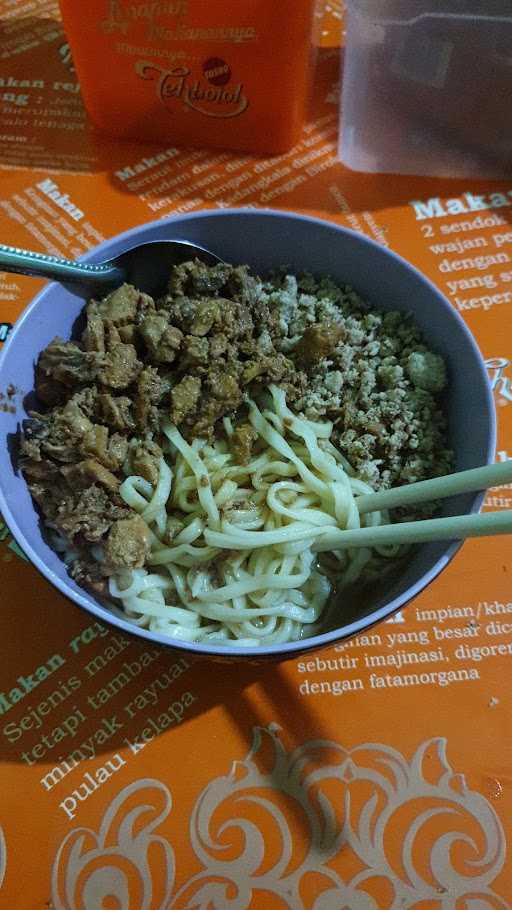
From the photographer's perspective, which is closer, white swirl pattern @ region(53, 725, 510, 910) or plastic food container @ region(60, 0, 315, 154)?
white swirl pattern @ region(53, 725, 510, 910)

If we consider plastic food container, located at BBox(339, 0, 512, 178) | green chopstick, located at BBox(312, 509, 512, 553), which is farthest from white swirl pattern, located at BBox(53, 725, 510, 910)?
plastic food container, located at BBox(339, 0, 512, 178)

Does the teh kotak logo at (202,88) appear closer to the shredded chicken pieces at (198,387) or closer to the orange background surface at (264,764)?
the shredded chicken pieces at (198,387)

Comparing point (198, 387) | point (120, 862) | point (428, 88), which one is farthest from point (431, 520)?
point (428, 88)

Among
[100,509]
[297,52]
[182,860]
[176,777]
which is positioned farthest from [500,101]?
[182,860]

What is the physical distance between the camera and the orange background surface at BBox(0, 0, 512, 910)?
108 cm

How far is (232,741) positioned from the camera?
3.85 feet

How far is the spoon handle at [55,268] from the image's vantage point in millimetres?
1171

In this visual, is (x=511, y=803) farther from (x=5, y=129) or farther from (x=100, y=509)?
(x=5, y=129)

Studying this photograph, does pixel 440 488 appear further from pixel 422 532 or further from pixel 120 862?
pixel 120 862

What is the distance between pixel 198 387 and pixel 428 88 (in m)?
1.06

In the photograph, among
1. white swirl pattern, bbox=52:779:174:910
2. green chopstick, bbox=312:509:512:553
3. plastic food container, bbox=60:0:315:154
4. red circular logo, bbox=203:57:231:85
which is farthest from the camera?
red circular logo, bbox=203:57:231:85

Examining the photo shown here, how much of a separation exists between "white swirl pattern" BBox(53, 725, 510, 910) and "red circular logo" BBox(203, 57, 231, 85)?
1520 mm

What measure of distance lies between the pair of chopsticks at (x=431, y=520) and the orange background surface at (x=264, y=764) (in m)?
0.25

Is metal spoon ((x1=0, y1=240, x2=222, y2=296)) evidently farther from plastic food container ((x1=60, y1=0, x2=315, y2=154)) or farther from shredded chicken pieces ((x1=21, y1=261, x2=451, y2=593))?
plastic food container ((x1=60, y1=0, x2=315, y2=154))
